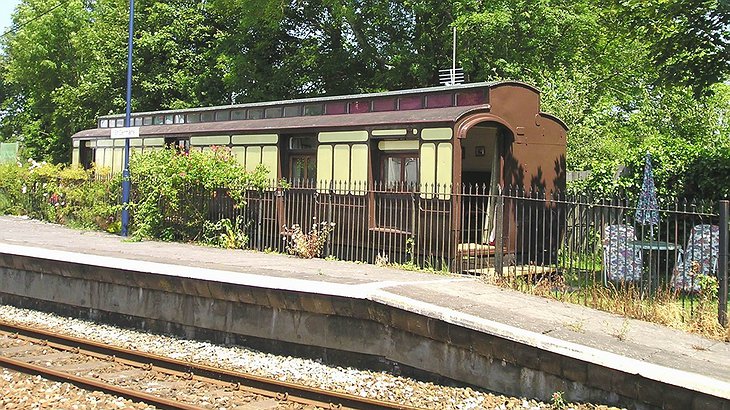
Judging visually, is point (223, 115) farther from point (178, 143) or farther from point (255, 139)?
point (255, 139)

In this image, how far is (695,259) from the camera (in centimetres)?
1059

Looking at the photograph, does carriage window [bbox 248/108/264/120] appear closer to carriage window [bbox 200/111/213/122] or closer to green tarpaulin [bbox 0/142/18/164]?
carriage window [bbox 200/111/213/122]

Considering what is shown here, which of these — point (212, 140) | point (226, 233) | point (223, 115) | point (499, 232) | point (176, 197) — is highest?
point (223, 115)

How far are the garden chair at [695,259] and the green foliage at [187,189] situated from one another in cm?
917

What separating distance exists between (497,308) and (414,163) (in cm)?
527

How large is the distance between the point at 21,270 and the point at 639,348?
1162 cm

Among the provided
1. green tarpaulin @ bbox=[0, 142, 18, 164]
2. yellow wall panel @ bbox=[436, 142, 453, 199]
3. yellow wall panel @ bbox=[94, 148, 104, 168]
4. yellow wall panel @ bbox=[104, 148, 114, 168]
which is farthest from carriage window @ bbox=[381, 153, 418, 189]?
green tarpaulin @ bbox=[0, 142, 18, 164]

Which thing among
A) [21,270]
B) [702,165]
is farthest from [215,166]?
[702,165]

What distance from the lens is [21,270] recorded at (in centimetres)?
1395

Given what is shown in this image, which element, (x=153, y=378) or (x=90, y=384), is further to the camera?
(x=153, y=378)

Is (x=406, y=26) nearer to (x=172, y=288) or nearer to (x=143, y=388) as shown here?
(x=172, y=288)

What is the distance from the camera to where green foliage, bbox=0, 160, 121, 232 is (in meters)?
19.6

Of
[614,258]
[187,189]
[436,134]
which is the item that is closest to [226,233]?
[187,189]

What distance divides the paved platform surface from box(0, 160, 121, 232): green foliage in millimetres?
4677
